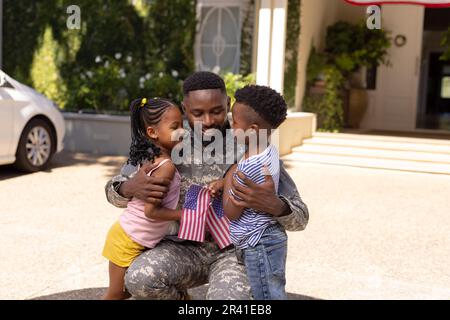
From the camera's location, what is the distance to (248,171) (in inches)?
97.4

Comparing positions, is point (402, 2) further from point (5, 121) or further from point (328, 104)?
point (328, 104)

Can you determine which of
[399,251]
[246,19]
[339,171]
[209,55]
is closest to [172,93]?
[209,55]

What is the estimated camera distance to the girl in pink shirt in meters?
2.68

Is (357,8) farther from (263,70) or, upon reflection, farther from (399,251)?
(399,251)

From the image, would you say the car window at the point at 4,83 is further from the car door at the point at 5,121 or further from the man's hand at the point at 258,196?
the man's hand at the point at 258,196

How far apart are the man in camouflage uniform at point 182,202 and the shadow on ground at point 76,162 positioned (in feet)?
17.6

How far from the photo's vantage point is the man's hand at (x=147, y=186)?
2.61 metres

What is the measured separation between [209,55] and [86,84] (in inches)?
95.8

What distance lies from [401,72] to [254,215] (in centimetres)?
1226

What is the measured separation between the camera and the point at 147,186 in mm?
2627

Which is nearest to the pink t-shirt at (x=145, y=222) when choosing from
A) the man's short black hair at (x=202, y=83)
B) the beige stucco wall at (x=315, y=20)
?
the man's short black hair at (x=202, y=83)

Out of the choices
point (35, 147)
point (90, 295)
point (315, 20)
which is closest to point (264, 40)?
point (315, 20)

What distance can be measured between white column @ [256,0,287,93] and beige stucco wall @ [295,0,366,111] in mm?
1679

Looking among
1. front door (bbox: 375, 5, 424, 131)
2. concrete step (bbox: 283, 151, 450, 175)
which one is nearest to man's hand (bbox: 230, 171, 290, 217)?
concrete step (bbox: 283, 151, 450, 175)
